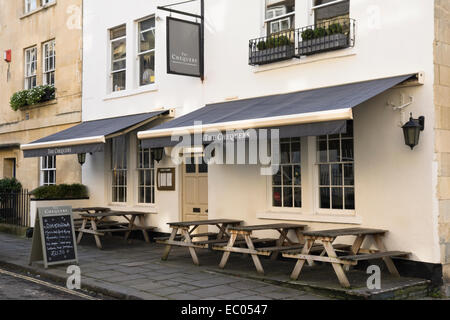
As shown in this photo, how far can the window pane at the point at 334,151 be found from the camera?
950cm

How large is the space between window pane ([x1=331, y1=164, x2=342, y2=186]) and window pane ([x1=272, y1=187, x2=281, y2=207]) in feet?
4.12

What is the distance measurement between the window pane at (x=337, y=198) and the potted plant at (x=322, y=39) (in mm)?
2459

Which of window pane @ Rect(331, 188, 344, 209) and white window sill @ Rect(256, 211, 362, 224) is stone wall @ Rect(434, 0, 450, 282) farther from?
window pane @ Rect(331, 188, 344, 209)

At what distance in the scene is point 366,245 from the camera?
880 centimetres

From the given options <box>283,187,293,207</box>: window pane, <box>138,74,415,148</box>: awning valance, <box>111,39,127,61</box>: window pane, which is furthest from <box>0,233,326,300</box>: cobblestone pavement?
<box>111,39,127,61</box>: window pane

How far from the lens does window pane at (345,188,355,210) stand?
927 centimetres

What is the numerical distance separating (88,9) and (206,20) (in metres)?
4.93

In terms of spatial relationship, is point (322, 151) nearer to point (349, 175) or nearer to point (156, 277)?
point (349, 175)

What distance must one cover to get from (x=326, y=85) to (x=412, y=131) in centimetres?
196

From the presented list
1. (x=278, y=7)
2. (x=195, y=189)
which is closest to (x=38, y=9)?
(x=195, y=189)

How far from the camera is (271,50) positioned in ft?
33.5

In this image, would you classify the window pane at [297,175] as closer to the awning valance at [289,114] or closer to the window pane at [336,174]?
the window pane at [336,174]

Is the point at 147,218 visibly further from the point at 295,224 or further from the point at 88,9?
the point at 88,9

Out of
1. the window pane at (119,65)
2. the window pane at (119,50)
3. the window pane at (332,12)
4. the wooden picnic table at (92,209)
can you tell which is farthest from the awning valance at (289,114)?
the window pane at (119,50)
